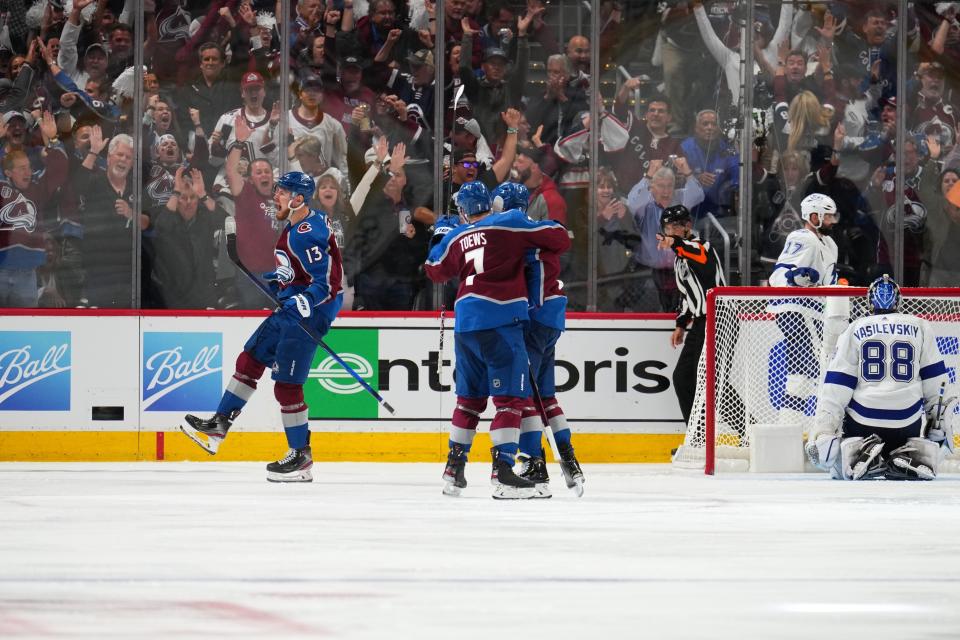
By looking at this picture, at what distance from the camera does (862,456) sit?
9008 millimetres

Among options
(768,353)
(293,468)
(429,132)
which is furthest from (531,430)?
(429,132)

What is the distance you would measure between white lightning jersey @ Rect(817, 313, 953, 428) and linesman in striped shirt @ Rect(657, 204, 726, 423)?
1595 millimetres

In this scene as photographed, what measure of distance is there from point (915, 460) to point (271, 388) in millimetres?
4021

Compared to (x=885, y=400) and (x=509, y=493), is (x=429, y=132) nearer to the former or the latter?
(x=885, y=400)

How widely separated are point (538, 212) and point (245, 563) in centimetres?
710

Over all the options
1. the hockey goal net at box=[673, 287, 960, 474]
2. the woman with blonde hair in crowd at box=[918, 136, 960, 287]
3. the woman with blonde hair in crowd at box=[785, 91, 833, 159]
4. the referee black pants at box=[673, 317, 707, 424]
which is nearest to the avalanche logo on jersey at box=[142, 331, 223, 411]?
the referee black pants at box=[673, 317, 707, 424]

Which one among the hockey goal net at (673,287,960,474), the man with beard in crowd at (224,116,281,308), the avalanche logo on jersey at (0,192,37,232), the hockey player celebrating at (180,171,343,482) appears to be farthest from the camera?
the man with beard in crowd at (224,116,281,308)

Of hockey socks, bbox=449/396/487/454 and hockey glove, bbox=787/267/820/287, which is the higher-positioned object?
hockey glove, bbox=787/267/820/287

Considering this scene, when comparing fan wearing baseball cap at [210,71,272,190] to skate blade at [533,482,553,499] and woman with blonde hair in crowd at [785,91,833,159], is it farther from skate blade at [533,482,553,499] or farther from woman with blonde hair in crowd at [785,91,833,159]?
skate blade at [533,482,553,499]

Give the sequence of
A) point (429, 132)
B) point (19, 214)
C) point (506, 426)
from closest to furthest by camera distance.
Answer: point (506, 426) < point (19, 214) < point (429, 132)

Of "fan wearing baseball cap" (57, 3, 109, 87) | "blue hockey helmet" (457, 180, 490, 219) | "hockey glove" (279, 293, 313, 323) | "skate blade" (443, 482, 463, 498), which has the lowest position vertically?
"skate blade" (443, 482, 463, 498)

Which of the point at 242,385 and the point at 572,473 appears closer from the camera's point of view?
the point at 572,473

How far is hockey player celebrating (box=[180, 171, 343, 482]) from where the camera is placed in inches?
332

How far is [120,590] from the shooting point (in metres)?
4.58
